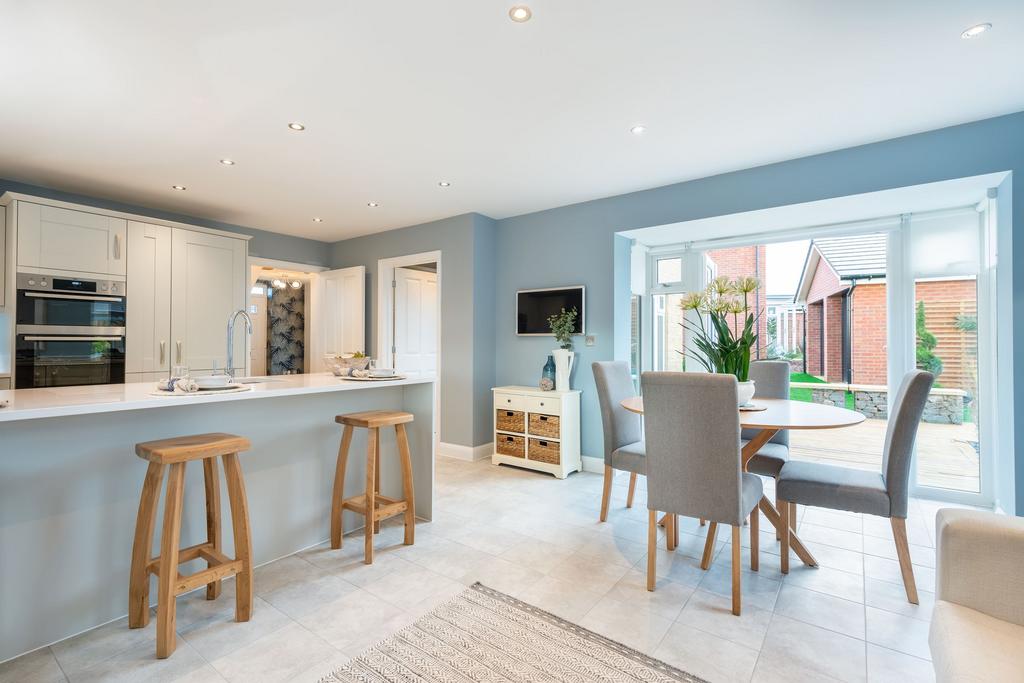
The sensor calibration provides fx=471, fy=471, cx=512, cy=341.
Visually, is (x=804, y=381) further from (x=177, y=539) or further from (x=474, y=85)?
(x=177, y=539)

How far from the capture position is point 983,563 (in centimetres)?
121

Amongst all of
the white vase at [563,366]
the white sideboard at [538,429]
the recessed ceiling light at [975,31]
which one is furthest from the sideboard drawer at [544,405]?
the recessed ceiling light at [975,31]

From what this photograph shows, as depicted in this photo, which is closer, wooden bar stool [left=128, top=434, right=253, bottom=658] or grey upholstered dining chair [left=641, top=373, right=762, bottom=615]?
wooden bar stool [left=128, top=434, right=253, bottom=658]

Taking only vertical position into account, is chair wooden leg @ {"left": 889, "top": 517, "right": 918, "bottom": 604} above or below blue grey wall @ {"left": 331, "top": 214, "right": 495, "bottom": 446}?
below

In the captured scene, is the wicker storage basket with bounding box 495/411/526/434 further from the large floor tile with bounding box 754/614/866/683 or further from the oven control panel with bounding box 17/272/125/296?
the oven control panel with bounding box 17/272/125/296

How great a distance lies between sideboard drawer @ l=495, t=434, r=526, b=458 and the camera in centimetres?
432

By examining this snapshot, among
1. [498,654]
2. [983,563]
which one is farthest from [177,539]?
[983,563]

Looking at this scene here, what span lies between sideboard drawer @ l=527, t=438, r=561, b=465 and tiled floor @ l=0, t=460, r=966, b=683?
967 millimetres

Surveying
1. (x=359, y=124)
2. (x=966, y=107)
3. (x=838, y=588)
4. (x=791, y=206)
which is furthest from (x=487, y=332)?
(x=966, y=107)

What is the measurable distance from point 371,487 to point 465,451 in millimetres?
2219

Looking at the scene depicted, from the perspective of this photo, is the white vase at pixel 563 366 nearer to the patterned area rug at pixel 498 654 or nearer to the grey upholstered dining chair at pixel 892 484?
the grey upholstered dining chair at pixel 892 484

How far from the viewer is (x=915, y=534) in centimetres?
285

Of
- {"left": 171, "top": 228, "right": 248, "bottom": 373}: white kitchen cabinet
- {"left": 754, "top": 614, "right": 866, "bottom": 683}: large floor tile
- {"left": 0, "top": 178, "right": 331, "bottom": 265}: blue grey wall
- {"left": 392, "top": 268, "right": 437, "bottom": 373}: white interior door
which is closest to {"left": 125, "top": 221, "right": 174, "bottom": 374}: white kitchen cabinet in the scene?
{"left": 171, "top": 228, "right": 248, "bottom": 373}: white kitchen cabinet

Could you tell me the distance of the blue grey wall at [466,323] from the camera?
4.68m
